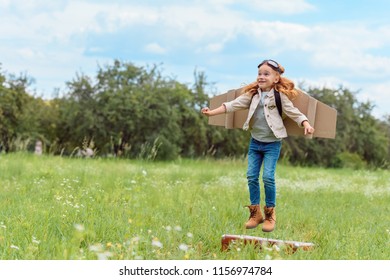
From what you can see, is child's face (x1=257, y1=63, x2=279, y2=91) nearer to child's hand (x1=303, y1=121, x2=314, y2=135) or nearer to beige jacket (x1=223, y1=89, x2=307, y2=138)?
beige jacket (x1=223, y1=89, x2=307, y2=138)

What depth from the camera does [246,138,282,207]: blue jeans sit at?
22.0ft

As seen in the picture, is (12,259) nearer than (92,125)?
Yes

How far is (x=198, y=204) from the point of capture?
8.48m

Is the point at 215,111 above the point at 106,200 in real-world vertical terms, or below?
above

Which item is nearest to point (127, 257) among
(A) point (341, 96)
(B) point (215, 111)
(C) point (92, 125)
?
(B) point (215, 111)

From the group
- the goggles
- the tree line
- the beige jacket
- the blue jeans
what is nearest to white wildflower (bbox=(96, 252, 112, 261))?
the blue jeans

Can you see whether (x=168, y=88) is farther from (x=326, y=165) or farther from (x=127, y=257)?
(x=127, y=257)

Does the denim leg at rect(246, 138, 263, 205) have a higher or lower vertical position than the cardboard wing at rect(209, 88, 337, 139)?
lower

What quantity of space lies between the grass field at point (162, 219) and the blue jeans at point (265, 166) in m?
0.50

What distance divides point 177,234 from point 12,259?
180cm

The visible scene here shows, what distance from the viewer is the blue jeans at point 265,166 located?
6715 millimetres

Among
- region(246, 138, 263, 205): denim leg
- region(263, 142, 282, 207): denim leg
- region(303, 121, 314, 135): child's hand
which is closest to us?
region(303, 121, 314, 135): child's hand

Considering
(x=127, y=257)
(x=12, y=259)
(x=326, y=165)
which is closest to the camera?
(x=127, y=257)

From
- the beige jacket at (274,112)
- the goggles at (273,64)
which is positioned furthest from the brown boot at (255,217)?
the goggles at (273,64)
